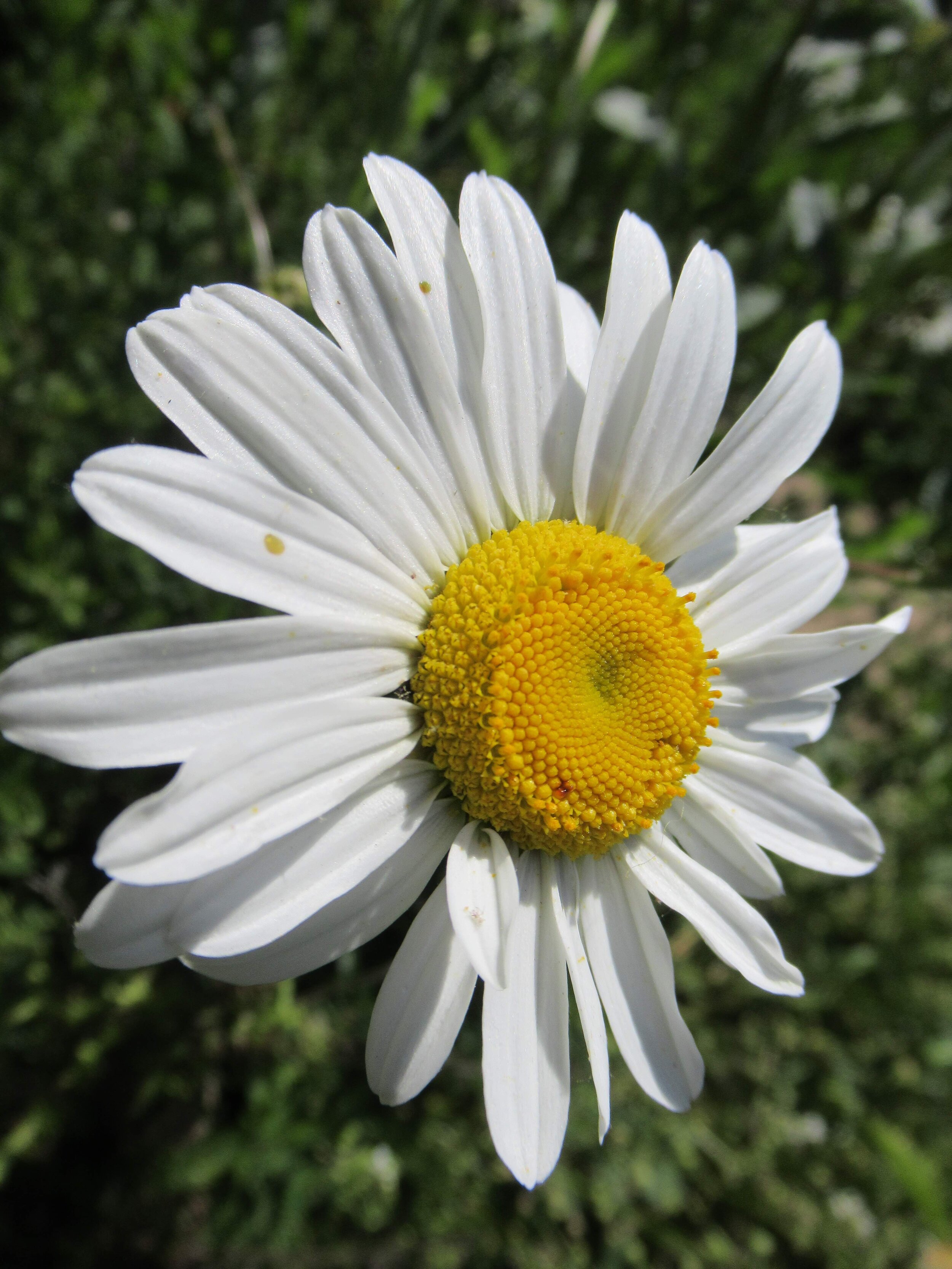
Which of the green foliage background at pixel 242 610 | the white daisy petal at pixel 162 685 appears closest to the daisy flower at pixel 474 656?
the white daisy petal at pixel 162 685

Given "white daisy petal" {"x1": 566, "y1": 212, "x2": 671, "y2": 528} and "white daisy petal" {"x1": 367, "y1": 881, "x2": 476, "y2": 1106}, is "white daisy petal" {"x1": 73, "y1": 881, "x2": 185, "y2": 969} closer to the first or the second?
"white daisy petal" {"x1": 367, "y1": 881, "x2": 476, "y2": 1106}

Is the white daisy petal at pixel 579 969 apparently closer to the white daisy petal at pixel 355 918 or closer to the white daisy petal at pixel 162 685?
the white daisy petal at pixel 355 918

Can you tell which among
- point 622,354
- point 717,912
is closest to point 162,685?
point 622,354

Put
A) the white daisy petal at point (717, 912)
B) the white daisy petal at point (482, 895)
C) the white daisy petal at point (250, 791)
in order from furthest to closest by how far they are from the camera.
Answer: the white daisy petal at point (717, 912) < the white daisy petal at point (482, 895) < the white daisy petal at point (250, 791)

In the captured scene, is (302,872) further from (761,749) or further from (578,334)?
(578,334)

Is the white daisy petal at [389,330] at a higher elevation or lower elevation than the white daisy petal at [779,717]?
higher

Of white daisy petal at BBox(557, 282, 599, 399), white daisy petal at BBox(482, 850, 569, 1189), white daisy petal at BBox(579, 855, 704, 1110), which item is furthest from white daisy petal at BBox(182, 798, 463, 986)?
white daisy petal at BBox(557, 282, 599, 399)

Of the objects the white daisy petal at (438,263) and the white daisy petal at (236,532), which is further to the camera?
the white daisy petal at (438,263)
